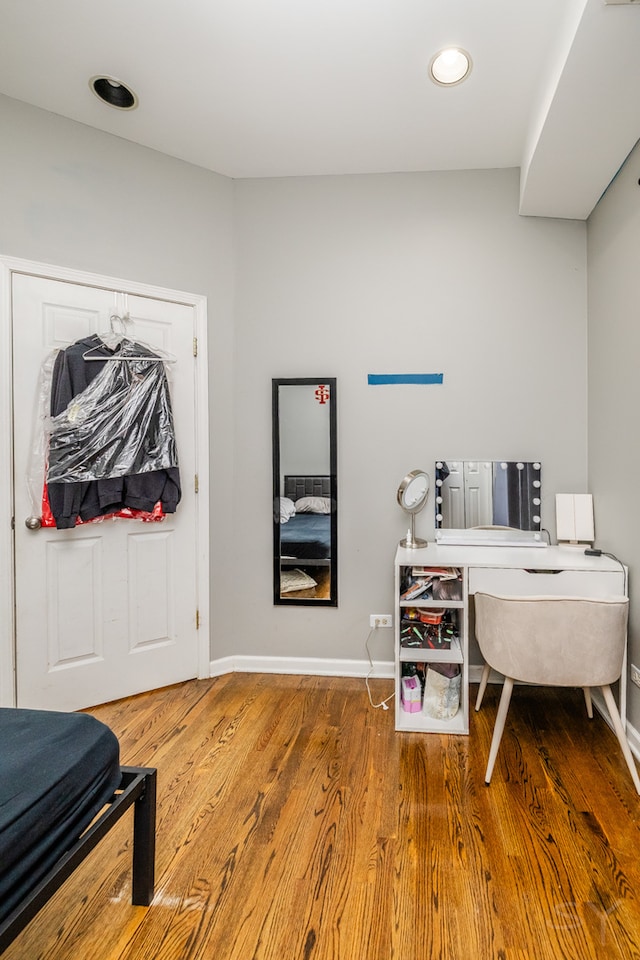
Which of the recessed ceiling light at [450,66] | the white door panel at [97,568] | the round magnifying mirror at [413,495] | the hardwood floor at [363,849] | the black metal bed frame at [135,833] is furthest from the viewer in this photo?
the round magnifying mirror at [413,495]

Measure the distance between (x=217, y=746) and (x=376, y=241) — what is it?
271cm

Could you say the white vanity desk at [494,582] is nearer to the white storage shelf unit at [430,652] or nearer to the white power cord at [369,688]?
the white storage shelf unit at [430,652]

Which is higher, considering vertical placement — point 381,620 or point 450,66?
point 450,66

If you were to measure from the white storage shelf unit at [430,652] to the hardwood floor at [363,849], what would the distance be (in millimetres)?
70

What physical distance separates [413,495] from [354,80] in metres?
1.90

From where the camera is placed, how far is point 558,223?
2836 millimetres

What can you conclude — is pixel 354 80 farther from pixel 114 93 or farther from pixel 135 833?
pixel 135 833

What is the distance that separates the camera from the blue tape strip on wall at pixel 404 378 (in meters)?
2.94

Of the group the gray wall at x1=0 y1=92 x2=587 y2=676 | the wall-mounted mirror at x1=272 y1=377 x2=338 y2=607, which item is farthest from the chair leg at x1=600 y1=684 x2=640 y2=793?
the wall-mounted mirror at x1=272 y1=377 x2=338 y2=607

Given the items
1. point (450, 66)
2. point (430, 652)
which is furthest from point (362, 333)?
point (430, 652)

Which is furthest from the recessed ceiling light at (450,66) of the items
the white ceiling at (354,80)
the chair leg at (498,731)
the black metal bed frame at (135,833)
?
the black metal bed frame at (135,833)

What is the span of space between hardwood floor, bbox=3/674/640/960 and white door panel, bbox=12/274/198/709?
0.30m

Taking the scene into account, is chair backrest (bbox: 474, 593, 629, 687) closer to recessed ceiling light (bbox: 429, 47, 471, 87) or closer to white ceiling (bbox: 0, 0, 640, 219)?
white ceiling (bbox: 0, 0, 640, 219)

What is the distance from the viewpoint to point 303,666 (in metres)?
3.05
